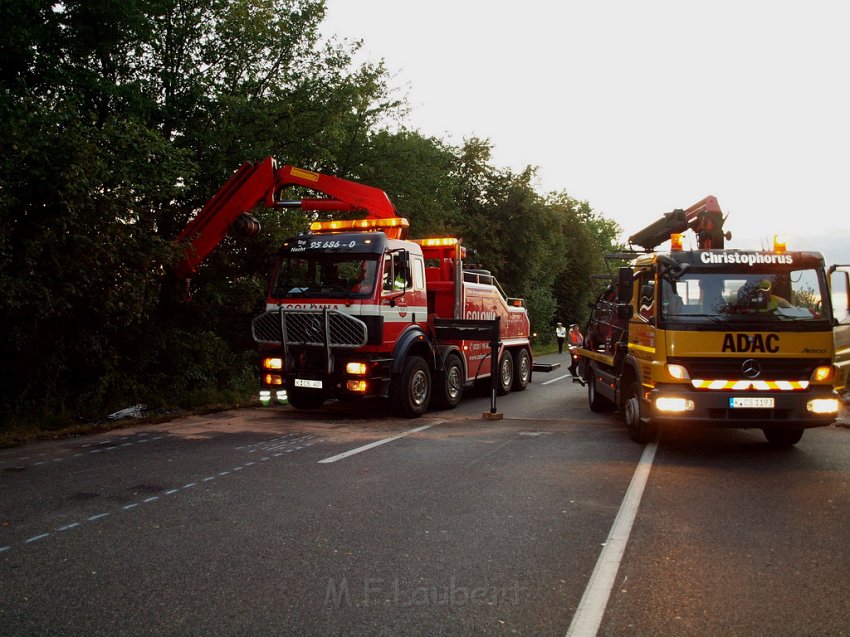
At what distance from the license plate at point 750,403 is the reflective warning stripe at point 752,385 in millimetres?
116

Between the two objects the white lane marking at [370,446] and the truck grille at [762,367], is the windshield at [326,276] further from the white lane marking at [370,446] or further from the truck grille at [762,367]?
the truck grille at [762,367]

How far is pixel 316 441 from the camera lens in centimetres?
951

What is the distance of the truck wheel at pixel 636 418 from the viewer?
8.87 meters

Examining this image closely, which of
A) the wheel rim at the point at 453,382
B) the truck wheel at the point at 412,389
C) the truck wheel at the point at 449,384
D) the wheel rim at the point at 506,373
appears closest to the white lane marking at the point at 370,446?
the truck wheel at the point at 412,389

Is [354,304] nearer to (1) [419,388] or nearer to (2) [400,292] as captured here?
(2) [400,292]

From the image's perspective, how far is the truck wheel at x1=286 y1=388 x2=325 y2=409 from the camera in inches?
485

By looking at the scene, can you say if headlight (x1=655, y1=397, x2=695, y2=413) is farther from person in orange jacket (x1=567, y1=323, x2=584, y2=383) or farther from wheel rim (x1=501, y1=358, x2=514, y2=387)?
wheel rim (x1=501, y1=358, x2=514, y2=387)

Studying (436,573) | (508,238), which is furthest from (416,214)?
(436,573)

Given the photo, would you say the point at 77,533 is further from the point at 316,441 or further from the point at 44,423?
the point at 44,423

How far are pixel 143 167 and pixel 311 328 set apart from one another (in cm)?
390

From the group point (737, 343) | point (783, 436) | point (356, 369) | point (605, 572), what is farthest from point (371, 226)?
point (605, 572)

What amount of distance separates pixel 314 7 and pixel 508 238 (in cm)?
2103

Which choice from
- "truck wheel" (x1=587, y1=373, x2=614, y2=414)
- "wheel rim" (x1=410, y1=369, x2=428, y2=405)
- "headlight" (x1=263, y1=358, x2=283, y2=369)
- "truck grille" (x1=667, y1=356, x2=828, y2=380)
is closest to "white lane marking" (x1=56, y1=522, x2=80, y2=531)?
"truck grille" (x1=667, y1=356, x2=828, y2=380)

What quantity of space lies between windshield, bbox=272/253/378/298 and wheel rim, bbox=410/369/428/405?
172 centimetres
